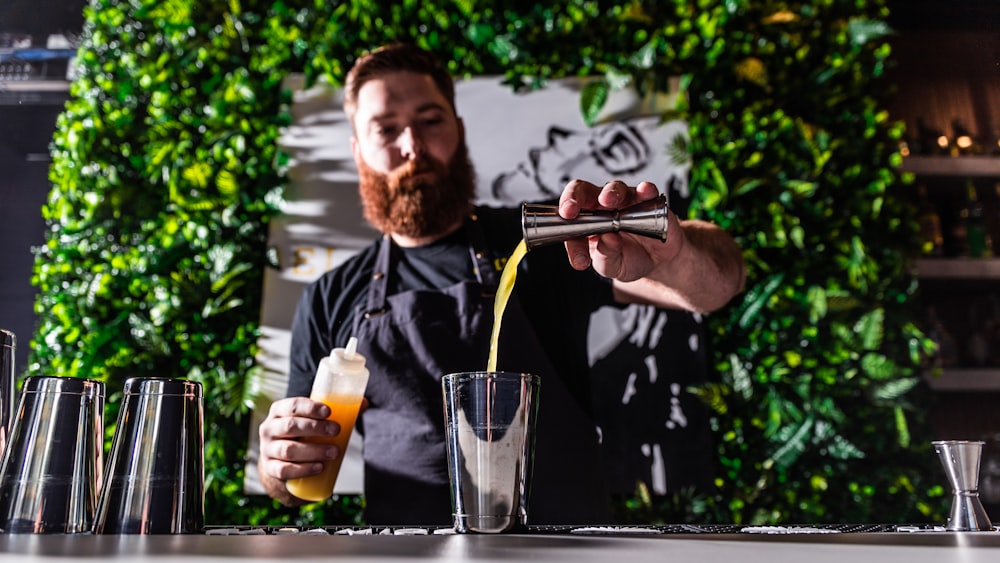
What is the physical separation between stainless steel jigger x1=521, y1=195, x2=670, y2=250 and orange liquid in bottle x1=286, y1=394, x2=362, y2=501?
1.63 feet

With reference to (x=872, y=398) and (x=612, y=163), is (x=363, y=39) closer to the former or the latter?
(x=612, y=163)

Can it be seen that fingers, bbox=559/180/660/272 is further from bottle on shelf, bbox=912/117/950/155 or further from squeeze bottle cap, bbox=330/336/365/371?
bottle on shelf, bbox=912/117/950/155

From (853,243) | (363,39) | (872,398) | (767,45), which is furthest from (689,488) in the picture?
(363,39)

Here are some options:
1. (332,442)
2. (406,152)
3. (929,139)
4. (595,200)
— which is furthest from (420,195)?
(929,139)

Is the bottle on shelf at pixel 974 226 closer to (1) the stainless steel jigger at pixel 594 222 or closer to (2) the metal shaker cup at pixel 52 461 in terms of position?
(1) the stainless steel jigger at pixel 594 222

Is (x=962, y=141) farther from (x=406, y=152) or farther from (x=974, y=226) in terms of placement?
(x=406, y=152)

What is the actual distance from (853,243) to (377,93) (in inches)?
56.2

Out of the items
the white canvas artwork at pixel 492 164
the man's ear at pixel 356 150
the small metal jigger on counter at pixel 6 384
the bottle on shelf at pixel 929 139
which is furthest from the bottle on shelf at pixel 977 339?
the small metal jigger on counter at pixel 6 384

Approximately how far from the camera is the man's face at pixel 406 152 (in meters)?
2.14

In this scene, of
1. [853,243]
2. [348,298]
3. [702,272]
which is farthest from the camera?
[853,243]

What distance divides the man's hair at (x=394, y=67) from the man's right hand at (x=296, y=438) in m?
1.20

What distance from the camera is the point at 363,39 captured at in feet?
7.77

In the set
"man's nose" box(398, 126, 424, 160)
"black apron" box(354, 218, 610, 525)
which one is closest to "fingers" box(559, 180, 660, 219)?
"black apron" box(354, 218, 610, 525)

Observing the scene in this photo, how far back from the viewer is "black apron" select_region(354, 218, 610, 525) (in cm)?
171
